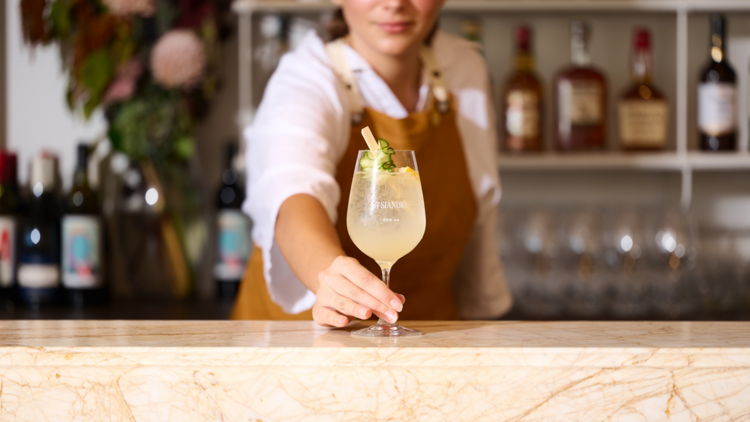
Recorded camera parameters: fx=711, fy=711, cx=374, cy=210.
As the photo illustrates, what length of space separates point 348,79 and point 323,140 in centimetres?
20

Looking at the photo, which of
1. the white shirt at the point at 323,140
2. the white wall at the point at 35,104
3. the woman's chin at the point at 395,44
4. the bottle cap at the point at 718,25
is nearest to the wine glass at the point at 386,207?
the white shirt at the point at 323,140

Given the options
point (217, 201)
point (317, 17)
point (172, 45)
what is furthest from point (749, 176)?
point (172, 45)

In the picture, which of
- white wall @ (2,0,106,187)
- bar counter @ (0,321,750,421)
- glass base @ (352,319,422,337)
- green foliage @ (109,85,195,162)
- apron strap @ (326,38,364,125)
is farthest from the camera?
white wall @ (2,0,106,187)

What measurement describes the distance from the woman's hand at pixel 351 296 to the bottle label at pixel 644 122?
131 cm

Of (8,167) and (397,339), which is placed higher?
(8,167)

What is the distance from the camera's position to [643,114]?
5.92 ft

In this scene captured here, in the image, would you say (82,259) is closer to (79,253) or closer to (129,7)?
(79,253)

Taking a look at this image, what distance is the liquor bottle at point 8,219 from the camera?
71.3 inches

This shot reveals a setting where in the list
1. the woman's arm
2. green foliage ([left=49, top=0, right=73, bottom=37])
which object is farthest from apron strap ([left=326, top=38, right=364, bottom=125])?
green foliage ([left=49, top=0, right=73, bottom=37])

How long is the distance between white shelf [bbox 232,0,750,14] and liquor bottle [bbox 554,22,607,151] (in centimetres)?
7

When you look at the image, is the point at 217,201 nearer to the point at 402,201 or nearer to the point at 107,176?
the point at 107,176

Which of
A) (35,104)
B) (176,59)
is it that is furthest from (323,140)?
(35,104)

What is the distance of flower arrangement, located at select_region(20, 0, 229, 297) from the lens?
184cm

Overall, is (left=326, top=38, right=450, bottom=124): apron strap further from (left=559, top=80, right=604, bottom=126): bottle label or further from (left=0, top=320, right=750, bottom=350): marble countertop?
(left=559, top=80, right=604, bottom=126): bottle label
